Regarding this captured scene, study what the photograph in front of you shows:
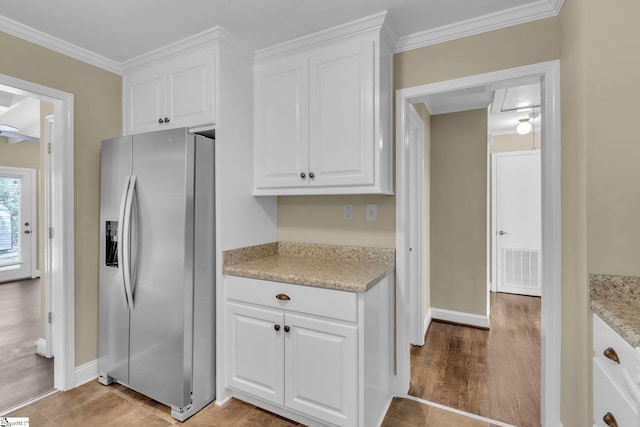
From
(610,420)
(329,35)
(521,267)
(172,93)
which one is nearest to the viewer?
(610,420)

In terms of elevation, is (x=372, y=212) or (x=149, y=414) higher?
(x=372, y=212)

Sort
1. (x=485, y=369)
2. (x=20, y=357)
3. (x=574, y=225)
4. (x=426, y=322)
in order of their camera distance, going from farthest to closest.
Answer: (x=426, y=322) < (x=20, y=357) < (x=485, y=369) < (x=574, y=225)

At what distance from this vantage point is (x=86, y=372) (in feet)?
7.72

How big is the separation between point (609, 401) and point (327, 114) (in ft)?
6.21

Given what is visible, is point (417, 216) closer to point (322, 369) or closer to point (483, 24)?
point (483, 24)

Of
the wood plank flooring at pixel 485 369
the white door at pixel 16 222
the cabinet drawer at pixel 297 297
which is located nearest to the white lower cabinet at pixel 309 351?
the cabinet drawer at pixel 297 297

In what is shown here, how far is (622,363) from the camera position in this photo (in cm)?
105

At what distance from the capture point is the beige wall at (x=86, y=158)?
7.42 feet

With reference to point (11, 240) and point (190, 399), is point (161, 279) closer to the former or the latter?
point (190, 399)

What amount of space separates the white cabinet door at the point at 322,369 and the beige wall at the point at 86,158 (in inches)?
65.1

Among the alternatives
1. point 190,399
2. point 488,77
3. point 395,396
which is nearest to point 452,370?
point 395,396

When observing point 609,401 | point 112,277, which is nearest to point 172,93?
point 112,277

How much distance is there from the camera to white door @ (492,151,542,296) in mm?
4715

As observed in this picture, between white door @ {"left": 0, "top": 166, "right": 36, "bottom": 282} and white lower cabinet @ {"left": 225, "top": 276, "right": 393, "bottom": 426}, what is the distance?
607cm
